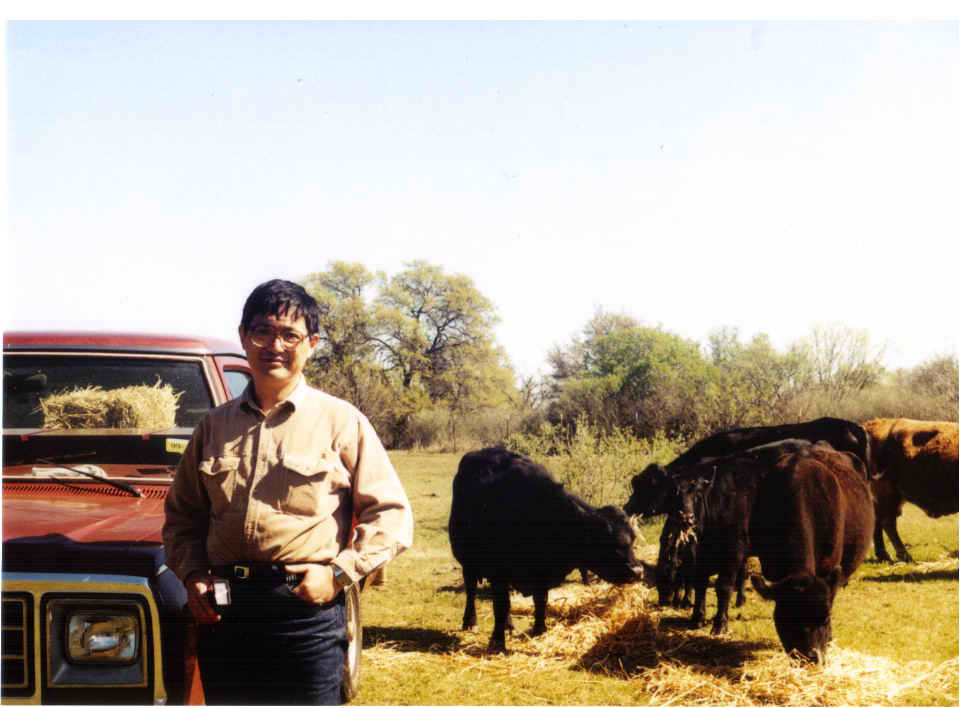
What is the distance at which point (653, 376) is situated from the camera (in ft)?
35.4

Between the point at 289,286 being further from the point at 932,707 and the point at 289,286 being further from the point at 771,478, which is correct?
the point at 932,707

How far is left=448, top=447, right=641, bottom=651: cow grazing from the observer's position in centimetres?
607

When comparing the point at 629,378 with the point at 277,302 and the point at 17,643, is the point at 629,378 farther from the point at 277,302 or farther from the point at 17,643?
the point at 17,643

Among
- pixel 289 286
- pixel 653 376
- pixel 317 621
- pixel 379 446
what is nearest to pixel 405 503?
pixel 379 446

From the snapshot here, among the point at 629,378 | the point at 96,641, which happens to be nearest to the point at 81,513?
the point at 96,641

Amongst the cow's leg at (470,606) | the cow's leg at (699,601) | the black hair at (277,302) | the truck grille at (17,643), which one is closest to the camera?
the black hair at (277,302)

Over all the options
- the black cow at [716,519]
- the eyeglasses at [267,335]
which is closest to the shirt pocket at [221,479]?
the eyeglasses at [267,335]

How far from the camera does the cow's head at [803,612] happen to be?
15.5 ft

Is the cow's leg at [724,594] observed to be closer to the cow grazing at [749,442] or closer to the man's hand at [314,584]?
the cow grazing at [749,442]

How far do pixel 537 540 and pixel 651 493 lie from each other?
142 cm

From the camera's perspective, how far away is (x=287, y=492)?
2477mm

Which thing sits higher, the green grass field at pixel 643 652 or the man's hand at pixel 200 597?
the man's hand at pixel 200 597

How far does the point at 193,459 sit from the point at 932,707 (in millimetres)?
4965

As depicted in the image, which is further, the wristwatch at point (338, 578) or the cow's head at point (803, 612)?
the cow's head at point (803, 612)
